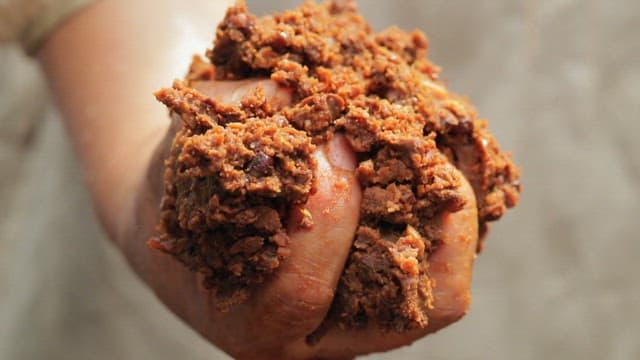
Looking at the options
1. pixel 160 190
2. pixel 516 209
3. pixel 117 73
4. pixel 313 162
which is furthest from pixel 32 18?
pixel 516 209

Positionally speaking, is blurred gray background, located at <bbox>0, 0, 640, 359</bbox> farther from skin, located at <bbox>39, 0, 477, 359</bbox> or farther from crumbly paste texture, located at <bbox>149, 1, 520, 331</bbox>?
crumbly paste texture, located at <bbox>149, 1, 520, 331</bbox>

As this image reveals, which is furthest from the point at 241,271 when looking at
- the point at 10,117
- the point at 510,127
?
the point at 10,117

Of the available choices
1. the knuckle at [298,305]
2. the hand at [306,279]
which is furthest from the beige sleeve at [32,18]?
the knuckle at [298,305]

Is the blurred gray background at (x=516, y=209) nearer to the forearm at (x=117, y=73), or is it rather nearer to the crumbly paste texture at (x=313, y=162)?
the forearm at (x=117, y=73)

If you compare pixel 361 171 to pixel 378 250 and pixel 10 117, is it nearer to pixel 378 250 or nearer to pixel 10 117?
pixel 378 250

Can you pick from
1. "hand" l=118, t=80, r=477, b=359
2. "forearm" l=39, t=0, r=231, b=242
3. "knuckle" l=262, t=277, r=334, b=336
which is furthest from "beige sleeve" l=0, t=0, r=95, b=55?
"knuckle" l=262, t=277, r=334, b=336

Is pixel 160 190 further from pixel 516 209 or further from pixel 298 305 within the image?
pixel 516 209
